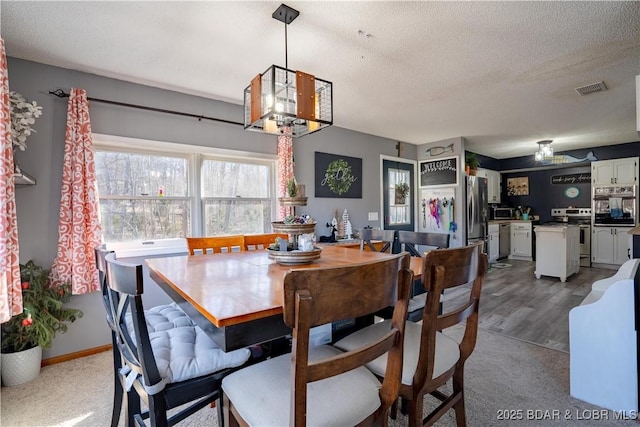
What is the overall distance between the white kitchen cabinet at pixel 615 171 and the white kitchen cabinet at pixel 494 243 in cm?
199

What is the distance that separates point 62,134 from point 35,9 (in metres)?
0.99

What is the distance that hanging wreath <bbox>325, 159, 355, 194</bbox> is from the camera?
4.18 meters

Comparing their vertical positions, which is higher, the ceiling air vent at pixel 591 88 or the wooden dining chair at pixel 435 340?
the ceiling air vent at pixel 591 88

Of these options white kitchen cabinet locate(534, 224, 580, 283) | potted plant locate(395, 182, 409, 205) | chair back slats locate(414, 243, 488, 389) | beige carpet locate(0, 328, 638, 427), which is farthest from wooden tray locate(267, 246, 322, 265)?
white kitchen cabinet locate(534, 224, 580, 283)

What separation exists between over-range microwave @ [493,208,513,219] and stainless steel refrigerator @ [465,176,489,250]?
146cm

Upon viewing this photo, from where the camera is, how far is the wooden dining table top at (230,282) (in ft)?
3.03

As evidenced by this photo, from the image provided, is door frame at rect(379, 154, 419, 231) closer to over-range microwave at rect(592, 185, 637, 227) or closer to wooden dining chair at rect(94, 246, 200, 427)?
over-range microwave at rect(592, 185, 637, 227)

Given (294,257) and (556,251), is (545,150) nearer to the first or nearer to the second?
(556,251)

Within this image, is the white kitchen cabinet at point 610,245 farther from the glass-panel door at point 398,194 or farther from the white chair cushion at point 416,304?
the white chair cushion at point 416,304

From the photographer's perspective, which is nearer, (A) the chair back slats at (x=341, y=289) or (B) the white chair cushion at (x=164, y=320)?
(A) the chair back slats at (x=341, y=289)

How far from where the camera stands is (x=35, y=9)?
5.79ft

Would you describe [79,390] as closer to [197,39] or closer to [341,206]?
[197,39]

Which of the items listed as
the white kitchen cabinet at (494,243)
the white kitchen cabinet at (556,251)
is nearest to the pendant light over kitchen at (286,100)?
the white kitchen cabinet at (556,251)

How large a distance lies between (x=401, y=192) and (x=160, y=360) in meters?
4.71
